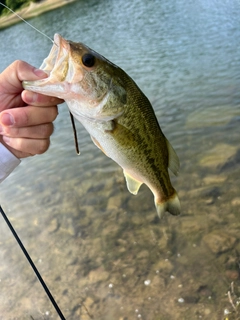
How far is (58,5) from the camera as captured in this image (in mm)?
37469

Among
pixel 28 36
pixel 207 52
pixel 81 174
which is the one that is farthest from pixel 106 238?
pixel 28 36

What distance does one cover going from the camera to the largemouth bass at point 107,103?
1.71m

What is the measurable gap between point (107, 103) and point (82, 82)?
0.57 feet

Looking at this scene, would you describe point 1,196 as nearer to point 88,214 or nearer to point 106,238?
point 88,214

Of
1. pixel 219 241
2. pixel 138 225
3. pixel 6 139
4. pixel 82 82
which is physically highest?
pixel 82 82

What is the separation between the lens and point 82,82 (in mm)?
1782

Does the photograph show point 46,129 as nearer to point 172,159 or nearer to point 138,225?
point 172,159

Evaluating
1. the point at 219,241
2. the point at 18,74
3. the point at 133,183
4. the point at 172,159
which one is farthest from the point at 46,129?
the point at 219,241

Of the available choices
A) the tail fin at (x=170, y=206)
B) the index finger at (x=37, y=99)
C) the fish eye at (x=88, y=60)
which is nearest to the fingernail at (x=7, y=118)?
the index finger at (x=37, y=99)

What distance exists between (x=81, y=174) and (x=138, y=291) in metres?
3.04

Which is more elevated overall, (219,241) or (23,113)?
(23,113)

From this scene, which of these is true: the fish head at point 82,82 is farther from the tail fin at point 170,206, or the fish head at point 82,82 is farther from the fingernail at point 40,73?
the tail fin at point 170,206

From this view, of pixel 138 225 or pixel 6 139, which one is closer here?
pixel 6 139

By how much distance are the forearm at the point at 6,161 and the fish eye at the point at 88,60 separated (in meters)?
0.71
